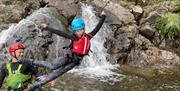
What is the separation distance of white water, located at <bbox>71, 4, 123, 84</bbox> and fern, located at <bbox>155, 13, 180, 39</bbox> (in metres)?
2.66

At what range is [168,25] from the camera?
1836 centimetres

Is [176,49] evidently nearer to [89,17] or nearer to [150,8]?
[150,8]

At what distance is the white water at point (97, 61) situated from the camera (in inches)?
563

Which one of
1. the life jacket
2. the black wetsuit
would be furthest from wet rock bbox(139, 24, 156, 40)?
the life jacket

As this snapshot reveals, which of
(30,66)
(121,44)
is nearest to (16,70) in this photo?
(30,66)

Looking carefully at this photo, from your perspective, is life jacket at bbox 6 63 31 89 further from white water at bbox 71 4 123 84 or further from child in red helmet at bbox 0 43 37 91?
white water at bbox 71 4 123 84

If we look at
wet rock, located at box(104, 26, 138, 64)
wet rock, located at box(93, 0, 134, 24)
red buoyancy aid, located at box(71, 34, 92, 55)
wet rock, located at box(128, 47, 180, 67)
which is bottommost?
wet rock, located at box(128, 47, 180, 67)

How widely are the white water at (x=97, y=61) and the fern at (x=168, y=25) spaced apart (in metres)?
2.66

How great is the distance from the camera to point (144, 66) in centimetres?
1659

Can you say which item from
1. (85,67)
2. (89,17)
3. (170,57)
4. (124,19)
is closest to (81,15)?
(89,17)

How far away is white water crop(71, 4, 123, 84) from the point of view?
14288 mm

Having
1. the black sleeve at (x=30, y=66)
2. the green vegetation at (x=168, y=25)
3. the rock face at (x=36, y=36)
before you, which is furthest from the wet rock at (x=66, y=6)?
the black sleeve at (x=30, y=66)

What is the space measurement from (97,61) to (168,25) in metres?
4.32

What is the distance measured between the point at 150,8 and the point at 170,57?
377 centimetres
